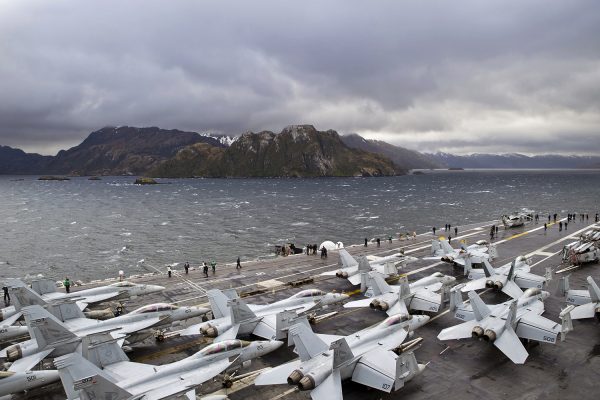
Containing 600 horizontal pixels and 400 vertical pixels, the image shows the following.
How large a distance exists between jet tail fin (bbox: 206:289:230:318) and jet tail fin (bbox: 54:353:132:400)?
12.5 m

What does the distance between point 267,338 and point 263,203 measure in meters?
155

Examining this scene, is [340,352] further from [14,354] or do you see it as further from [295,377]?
[14,354]

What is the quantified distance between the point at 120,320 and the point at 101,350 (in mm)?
5683

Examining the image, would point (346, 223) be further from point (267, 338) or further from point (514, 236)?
point (267, 338)

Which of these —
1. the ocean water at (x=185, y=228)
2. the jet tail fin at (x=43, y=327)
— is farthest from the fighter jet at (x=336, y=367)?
the ocean water at (x=185, y=228)

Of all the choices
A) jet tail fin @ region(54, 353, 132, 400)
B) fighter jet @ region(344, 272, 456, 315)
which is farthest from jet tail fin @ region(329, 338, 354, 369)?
jet tail fin @ region(54, 353, 132, 400)

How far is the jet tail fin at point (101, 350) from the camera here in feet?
84.7

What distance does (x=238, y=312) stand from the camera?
31.7 meters

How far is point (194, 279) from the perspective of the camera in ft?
169

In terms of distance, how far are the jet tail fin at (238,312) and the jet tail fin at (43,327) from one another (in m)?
12.0

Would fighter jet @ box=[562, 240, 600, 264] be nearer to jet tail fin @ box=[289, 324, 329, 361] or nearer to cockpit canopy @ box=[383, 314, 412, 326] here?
cockpit canopy @ box=[383, 314, 412, 326]

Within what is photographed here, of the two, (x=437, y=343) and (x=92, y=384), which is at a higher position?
(x=92, y=384)

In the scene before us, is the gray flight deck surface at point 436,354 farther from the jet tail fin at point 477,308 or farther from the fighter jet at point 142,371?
the jet tail fin at point 477,308

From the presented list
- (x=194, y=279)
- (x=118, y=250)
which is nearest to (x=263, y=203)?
(x=118, y=250)
